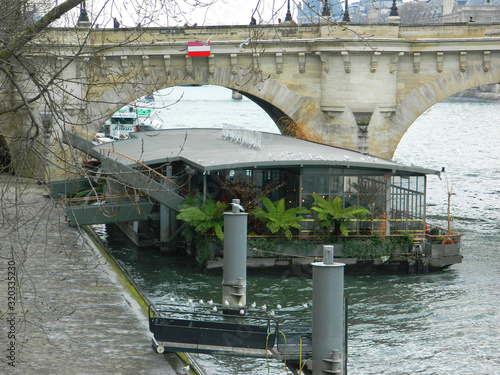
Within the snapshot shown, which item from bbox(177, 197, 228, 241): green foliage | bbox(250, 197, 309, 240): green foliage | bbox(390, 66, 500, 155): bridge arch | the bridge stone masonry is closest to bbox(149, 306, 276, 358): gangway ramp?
bbox(177, 197, 228, 241): green foliage

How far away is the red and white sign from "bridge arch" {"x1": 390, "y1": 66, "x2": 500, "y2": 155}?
30.6 ft

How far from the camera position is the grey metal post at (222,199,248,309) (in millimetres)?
17891

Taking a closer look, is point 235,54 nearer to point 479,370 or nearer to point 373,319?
point 373,319

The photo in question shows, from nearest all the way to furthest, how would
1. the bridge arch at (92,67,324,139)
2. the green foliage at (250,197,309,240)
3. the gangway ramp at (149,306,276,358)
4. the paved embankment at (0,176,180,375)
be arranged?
the paved embankment at (0,176,180,375), the gangway ramp at (149,306,276,358), the green foliage at (250,197,309,240), the bridge arch at (92,67,324,139)

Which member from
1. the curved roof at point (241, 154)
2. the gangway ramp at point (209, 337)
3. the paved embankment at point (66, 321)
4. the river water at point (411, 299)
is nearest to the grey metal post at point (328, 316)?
the gangway ramp at point (209, 337)

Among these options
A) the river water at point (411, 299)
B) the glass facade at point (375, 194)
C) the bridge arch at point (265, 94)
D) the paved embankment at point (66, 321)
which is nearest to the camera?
the paved embankment at point (66, 321)

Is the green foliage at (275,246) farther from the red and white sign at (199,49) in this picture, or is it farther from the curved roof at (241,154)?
the red and white sign at (199,49)

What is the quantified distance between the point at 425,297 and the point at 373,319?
121 inches

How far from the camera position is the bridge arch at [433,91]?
123 ft

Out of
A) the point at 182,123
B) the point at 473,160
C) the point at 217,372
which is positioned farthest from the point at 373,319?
the point at 182,123

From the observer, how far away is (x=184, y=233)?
89.5 ft

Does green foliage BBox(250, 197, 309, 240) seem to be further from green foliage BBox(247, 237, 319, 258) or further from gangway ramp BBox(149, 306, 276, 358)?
gangway ramp BBox(149, 306, 276, 358)

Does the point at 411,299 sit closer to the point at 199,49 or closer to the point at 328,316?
the point at 328,316

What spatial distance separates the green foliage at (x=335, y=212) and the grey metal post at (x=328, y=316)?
12.9m
